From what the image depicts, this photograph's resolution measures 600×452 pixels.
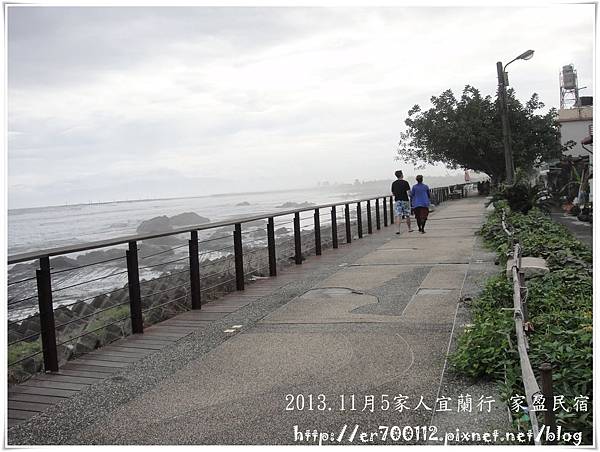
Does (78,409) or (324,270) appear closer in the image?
(78,409)

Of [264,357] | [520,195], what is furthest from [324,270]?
[520,195]

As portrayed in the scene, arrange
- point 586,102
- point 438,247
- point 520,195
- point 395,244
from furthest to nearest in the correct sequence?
point 520,195, point 586,102, point 395,244, point 438,247

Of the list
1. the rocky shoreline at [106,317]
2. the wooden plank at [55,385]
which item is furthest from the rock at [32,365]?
the wooden plank at [55,385]

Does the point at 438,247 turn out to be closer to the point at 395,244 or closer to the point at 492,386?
the point at 395,244

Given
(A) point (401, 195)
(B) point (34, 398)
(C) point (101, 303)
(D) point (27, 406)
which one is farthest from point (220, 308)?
(A) point (401, 195)

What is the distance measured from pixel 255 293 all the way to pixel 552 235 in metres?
4.47

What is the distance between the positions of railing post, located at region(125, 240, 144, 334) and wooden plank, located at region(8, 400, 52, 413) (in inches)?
50.1

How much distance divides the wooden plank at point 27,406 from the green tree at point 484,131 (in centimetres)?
2786

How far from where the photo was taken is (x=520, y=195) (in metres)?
12.7

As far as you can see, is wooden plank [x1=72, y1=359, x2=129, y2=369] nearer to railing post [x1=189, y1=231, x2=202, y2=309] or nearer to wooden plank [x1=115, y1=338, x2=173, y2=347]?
wooden plank [x1=115, y1=338, x2=173, y2=347]

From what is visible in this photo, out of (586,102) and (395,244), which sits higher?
(586,102)

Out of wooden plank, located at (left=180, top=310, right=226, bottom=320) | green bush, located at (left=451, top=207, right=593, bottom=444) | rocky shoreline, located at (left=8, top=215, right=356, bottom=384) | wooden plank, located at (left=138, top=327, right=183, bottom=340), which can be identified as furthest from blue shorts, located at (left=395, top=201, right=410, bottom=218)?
wooden plank, located at (left=138, top=327, right=183, bottom=340)

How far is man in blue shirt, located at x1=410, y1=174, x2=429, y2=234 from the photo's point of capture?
11.9 metres

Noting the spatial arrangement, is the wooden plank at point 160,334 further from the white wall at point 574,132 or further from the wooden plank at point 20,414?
the white wall at point 574,132
